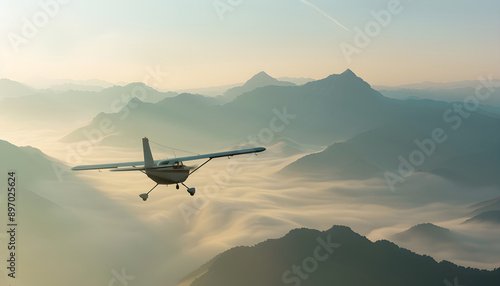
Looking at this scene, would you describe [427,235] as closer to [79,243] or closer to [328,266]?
[328,266]

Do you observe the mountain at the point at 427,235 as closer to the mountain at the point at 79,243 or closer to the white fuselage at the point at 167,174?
the mountain at the point at 79,243

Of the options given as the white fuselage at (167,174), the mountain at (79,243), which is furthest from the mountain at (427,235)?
the white fuselage at (167,174)

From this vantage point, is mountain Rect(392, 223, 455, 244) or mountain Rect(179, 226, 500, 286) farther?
mountain Rect(392, 223, 455, 244)

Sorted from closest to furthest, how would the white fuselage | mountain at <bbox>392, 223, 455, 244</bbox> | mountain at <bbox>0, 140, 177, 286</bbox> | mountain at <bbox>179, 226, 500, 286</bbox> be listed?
the white fuselage → mountain at <bbox>179, 226, 500, 286</bbox> → mountain at <bbox>0, 140, 177, 286</bbox> → mountain at <bbox>392, 223, 455, 244</bbox>

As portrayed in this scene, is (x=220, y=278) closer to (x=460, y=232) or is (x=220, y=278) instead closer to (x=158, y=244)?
(x=158, y=244)

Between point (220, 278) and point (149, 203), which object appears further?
point (149, 203)

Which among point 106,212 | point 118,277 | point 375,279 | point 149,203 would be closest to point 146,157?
point 375,279

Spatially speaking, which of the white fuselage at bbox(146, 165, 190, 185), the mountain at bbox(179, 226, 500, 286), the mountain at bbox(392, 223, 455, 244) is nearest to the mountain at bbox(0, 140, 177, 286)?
the mountain at bbox(179, 226, 500, 286)

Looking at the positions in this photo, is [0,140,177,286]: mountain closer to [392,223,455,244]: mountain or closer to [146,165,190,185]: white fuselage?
[146,165,190,185]: white fuselage
